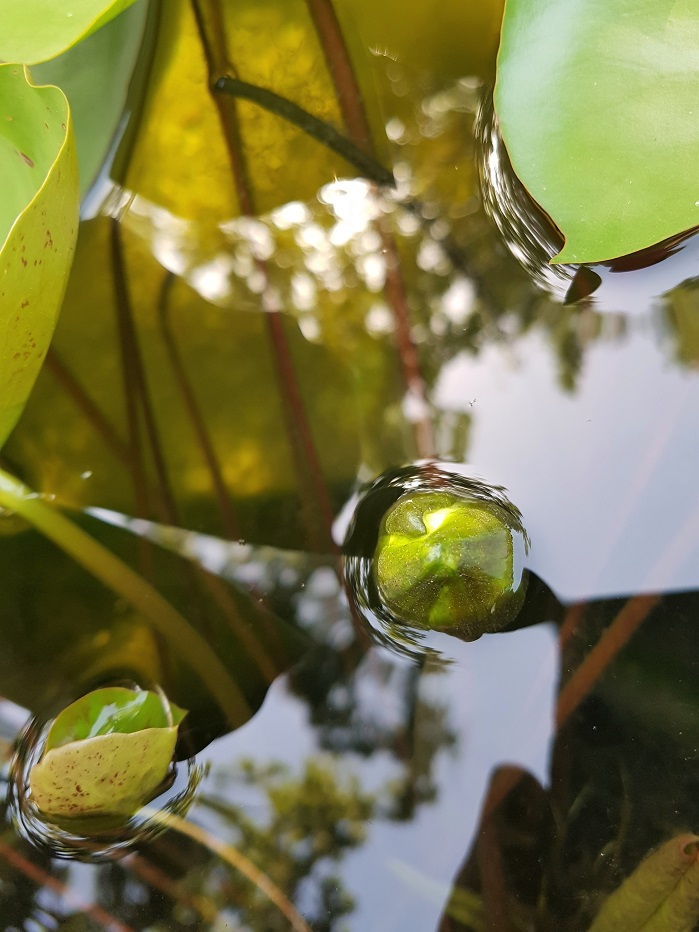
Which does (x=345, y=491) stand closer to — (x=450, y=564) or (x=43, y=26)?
(x=450, y=564)

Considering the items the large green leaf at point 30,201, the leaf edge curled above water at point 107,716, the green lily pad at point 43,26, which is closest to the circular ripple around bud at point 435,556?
the leaf edge curled above water at point 107,716

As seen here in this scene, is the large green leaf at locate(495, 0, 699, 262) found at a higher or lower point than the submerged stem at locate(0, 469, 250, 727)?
higher

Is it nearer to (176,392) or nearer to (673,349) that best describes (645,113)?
(673,349)

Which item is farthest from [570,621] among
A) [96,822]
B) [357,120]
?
[357,120]

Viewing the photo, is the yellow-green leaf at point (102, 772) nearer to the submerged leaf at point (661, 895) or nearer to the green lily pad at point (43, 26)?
the submerged leaf at point (661, 895)

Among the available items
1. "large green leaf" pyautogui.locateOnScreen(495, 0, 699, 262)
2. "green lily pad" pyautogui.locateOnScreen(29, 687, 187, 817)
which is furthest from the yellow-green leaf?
"large green leaf" pyautogui.locateOnScreen(495, 0, 699, 262)

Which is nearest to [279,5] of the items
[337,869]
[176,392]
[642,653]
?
[176,392]

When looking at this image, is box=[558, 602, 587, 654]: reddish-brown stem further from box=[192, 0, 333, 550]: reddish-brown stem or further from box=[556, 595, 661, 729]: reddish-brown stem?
box=[192, 0, 333, 550]: reddish-brown stem

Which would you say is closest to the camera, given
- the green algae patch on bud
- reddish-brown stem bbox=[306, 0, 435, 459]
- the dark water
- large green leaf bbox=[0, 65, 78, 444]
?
large green leaf bbox=[0, 65, 78, 444]
